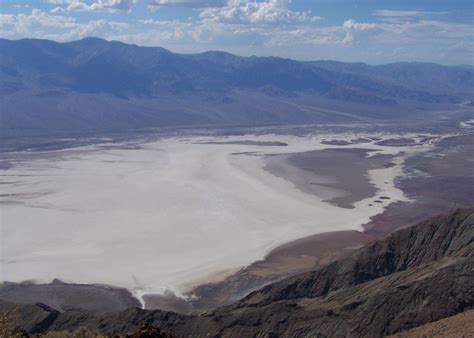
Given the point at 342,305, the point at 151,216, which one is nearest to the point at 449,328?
the point at 342,305

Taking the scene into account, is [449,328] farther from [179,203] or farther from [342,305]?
[179,203]

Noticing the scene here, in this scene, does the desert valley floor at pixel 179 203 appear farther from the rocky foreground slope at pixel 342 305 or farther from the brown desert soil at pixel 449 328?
the brown desert soil at pixel 449 328

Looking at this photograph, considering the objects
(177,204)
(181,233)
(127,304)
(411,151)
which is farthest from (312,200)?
(411,151)

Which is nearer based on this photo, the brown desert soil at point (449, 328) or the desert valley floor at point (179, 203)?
the brown desert soil at point (449, 328)

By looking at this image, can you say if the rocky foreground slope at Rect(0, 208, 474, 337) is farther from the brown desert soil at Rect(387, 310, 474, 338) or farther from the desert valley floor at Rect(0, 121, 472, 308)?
the desert valley floor at Rect(0, 121, 472, 308)

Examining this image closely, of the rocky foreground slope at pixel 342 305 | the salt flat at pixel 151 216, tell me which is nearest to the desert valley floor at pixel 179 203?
the salt flat at pixel 151 216

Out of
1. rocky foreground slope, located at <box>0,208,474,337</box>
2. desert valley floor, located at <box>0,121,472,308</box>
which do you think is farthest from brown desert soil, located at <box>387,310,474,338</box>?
desert valley floor, located at <box>0,121,472,308</box>
